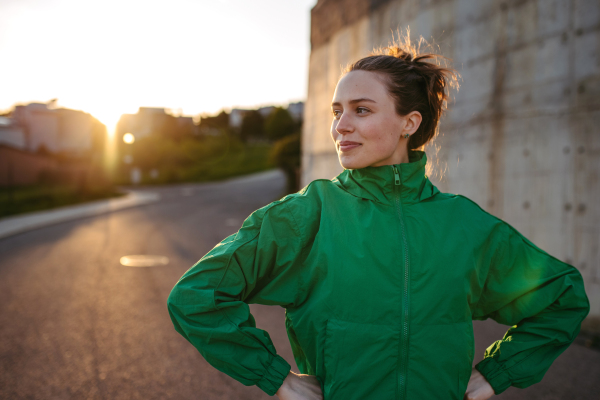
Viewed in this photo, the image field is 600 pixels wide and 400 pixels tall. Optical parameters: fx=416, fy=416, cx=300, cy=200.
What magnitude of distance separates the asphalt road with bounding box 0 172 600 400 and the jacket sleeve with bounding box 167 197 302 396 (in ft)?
6.98

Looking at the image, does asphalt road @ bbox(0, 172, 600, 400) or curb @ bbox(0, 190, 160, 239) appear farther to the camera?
curb @ bbox(0, 190, 160, 239)

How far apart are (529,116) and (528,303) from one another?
3849 mm

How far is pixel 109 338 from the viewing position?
453 cm

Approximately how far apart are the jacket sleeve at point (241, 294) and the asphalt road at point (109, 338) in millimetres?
2129

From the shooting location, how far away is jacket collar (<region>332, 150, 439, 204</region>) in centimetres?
163

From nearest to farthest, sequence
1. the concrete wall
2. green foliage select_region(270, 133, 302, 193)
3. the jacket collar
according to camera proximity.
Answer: the jacket collar, the concrete wall, green foliage select_region(270, 133, 302, 193)

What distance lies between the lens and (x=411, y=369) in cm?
150

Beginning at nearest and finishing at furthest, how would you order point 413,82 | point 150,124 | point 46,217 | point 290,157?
point 413,82, point 46,217, point 290,157, point 150,124

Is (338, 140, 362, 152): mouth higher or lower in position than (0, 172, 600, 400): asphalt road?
higher

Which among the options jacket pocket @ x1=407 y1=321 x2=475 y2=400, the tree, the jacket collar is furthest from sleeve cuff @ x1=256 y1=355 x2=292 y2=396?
the tree

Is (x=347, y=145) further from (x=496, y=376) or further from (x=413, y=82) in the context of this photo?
(x=496, y=376)

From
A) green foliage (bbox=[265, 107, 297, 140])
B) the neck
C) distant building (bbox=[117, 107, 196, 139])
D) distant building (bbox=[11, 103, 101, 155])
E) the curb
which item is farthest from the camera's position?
distant building (bbox=[117, 107, 196, 139])

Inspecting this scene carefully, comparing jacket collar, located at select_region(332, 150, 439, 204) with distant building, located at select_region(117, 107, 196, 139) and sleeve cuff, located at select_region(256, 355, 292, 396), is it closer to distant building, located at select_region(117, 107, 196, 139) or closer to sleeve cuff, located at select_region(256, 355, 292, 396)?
sleeve cuff, located at select_region(256, 355, 292, 396)

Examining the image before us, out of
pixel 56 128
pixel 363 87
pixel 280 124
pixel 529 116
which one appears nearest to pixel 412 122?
pixel 363 87
